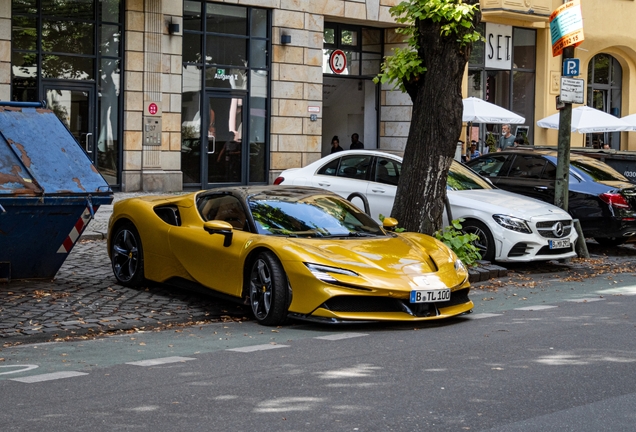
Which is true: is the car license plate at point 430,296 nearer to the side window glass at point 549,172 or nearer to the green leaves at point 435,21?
the green leaves at point 435,21

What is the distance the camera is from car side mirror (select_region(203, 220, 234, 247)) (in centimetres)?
1003

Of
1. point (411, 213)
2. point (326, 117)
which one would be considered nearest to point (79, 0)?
point (326, 117)

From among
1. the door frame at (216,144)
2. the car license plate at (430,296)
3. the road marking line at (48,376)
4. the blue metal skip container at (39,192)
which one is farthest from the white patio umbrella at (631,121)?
the road marking line at (48,376)

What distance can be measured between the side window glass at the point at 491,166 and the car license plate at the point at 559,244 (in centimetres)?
370

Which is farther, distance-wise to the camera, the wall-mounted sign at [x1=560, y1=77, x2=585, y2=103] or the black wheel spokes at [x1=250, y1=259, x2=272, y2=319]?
the wall-mounted sign at [x1=560, y1=77, x2=585, y2=103]

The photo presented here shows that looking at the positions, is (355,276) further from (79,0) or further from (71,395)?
(79,0)

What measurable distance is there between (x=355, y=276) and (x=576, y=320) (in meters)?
2.25

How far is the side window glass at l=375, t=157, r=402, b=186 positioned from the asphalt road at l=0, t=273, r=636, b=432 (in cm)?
564

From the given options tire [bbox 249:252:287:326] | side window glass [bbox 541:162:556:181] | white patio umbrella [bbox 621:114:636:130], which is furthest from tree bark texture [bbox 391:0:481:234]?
white patio umbrella [bbox 621:114:636:130]

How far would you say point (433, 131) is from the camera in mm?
13742

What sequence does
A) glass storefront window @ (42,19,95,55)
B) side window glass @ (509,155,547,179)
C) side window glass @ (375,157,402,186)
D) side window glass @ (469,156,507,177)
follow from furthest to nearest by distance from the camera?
glass storefront window @ (42,19,95,55)
side window glass @ (469,156,507,177)
side window glass @ (509,155,547,179)
side window glass @ (375,157,402,186)

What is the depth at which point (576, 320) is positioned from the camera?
32.4 ft

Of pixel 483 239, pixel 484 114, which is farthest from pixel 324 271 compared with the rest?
pixel 484 114

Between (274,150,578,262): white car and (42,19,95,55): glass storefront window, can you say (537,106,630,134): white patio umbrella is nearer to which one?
(274,150,578,262): white car
